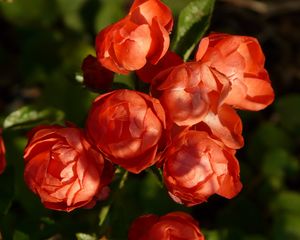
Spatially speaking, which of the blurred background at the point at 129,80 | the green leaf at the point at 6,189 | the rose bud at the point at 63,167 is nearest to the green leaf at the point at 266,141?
the blurred background at the point at 129,80

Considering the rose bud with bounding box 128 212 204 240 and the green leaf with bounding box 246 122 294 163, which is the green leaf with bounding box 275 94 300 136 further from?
the rose bud with bounding box 128 212 204 240

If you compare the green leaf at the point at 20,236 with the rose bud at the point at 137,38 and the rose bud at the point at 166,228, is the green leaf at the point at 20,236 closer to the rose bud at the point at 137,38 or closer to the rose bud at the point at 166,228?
the rose bud at the point at 166,228

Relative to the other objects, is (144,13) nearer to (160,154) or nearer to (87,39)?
(160,154)

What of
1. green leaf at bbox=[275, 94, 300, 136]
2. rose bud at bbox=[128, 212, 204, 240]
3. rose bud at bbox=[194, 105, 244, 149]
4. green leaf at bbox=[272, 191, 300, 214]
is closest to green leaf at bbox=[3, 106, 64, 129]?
rose bud at bbox=[128, 212, 204, 240]

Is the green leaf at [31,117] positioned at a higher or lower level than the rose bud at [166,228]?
higher

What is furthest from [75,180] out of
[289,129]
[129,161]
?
[289,129]

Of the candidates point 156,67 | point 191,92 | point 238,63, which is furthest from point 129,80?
point 191,92

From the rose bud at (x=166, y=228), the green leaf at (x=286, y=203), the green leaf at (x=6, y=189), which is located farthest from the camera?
the green leaf at (x=286, y=203)
